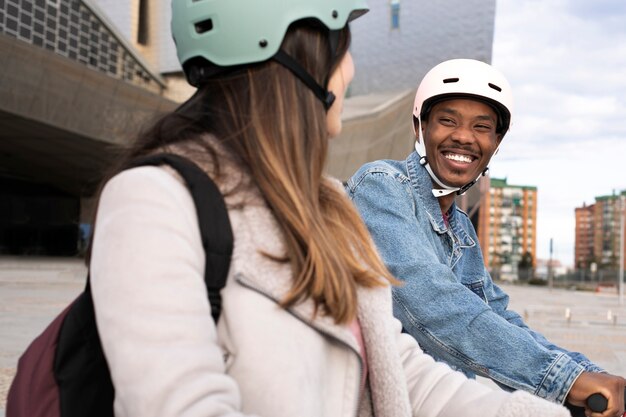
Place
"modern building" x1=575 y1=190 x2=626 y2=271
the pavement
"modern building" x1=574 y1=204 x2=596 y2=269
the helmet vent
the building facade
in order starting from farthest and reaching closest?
1. "modern building" x1=574 y1=204 x2=596 y2=269
2. "modern building" x1=575 y1=190 x2=626 y2=271
3. the building facade
4. the pavement
5. the helmet vent

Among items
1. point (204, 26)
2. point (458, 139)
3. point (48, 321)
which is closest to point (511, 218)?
point (48, 321)

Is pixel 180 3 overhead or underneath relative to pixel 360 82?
overhead

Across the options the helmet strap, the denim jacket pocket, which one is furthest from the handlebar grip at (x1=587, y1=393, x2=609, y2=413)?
the helmet strap

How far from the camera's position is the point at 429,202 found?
2281 mm

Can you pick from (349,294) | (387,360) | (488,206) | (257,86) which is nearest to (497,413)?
(387,360)

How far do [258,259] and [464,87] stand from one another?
1397mm

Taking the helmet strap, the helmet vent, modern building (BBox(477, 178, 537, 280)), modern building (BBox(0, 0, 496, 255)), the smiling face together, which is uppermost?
the helmet vent

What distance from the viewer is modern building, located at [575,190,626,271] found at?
118312 millimetres

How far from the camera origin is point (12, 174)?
39.3m

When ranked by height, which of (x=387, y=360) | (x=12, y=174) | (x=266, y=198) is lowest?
(x=12, y=174)

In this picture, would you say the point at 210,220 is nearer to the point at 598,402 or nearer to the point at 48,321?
the point at 598,402

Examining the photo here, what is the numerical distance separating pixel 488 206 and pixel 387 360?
129 m

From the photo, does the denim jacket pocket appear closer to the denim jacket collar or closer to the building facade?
the denim jacket collar

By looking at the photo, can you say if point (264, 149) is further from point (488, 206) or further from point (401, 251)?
point (488, 206)
